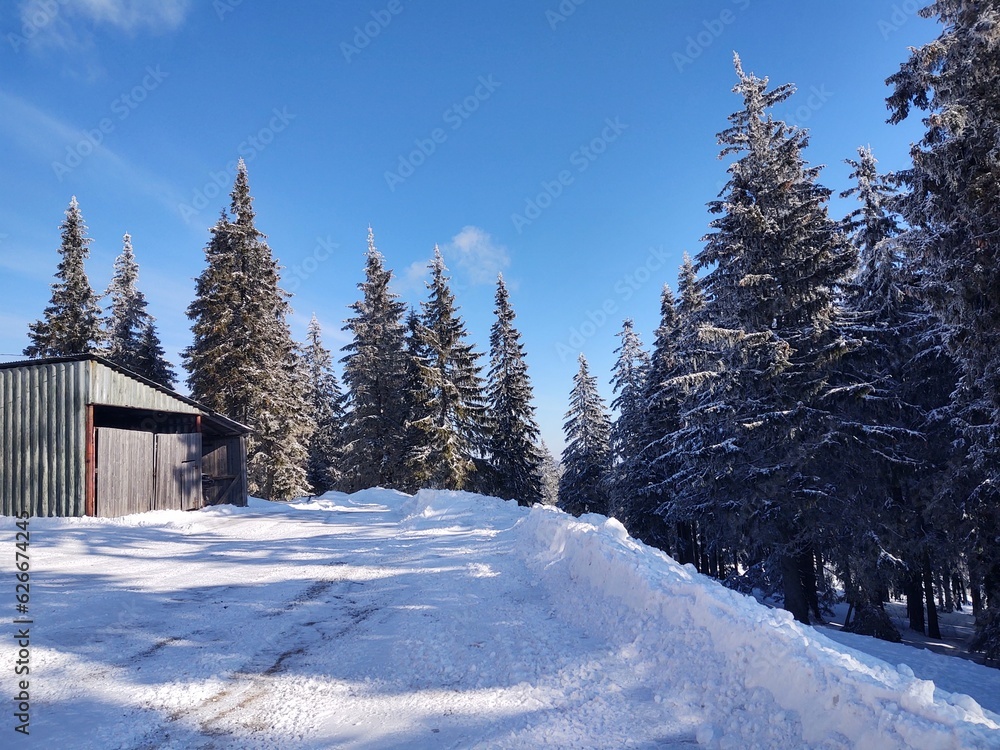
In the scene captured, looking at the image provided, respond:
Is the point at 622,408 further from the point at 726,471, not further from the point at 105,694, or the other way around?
the point at 105,694

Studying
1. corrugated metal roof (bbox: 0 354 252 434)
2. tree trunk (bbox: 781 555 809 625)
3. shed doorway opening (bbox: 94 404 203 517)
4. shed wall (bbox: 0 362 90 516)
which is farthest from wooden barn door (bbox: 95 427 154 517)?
tree trunk (bbox: 781 555 809 625)

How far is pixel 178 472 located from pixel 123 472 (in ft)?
7.36

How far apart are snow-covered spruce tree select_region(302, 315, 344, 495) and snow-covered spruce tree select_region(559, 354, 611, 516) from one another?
17.0m

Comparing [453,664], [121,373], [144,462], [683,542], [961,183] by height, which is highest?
[961,183]

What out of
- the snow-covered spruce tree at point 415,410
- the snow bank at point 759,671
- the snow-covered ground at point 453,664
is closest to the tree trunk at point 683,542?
the snow-covered spruce tree at point 415,410

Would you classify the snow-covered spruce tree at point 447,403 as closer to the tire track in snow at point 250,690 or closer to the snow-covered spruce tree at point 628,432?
the snow-covered spruce tree at point 628,432

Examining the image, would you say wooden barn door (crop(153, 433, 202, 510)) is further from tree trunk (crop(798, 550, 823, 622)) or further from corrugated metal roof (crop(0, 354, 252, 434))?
tree trunk (crop(798, 550, 823, 622))

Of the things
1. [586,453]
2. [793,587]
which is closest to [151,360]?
[586,453]

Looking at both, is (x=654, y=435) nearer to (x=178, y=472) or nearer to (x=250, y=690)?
(x=178, y=472)

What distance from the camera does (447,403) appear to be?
28.0 meters

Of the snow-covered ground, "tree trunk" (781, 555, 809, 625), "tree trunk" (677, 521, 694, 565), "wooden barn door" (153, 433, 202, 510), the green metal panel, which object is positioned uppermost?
the green metal panel

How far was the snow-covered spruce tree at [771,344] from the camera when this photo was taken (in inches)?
539

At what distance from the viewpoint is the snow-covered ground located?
3.56 metres

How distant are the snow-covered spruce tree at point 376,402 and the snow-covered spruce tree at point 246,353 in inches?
123
